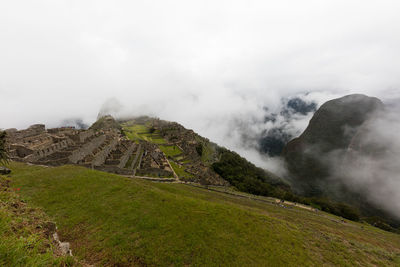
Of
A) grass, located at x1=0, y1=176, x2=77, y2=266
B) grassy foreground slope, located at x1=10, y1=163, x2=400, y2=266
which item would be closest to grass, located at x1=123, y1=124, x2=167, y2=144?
grassy foreground slope, located at x1=10, y1=163, x2=400, y2=266

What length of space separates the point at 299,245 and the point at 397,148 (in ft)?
497

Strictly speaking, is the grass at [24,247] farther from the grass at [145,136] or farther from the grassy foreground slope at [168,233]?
the grass at [145,136]

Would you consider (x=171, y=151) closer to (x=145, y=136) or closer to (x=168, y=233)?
(x=145, y=136)

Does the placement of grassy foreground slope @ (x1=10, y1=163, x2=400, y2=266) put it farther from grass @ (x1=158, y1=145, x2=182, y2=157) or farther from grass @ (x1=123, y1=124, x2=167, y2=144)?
grass @ (x1=123, y1=124, x2=167, y2=144)

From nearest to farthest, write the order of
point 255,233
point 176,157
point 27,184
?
point 255,233 → point 27,184 → point 176,157

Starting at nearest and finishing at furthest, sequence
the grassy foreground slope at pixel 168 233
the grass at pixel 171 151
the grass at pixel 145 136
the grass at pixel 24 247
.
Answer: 1. the grass at pixel 24 247
2. the grassy foreground slope at pixel 168 233
3. the grass at pixel 171 151
4. the grass at pixel 145 136

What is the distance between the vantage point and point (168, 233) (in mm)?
9781

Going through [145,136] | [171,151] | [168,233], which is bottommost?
[168,233]

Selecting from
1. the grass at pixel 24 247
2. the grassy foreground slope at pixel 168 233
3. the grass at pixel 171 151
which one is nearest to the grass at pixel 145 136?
the grass at pixel 171 151

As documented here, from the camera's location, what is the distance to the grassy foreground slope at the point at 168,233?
8.50m

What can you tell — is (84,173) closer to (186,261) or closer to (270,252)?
(186,261)

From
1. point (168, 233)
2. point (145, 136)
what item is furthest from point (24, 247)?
point (145, 136)

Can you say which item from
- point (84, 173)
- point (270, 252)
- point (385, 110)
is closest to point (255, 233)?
point (270, 252)

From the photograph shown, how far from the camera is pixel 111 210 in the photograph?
11.5 meters
